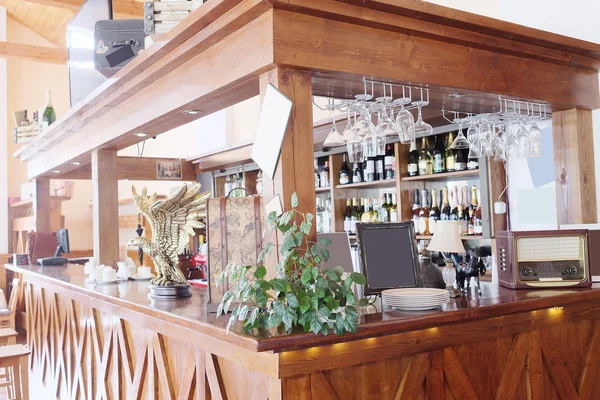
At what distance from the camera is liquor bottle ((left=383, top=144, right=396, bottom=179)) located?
15.8ft

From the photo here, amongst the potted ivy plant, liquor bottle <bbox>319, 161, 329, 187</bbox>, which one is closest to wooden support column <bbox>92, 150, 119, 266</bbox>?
liquor bottle <bbox>319, 161, 329, 187</bbox>

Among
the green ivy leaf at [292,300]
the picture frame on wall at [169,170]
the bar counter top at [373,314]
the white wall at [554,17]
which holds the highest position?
the white wall at [554,17]

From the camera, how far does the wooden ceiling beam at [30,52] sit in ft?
27.9

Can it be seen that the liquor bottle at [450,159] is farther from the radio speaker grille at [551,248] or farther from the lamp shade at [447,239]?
the lamp shade at [447,239]

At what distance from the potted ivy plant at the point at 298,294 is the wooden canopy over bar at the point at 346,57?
2.11ft

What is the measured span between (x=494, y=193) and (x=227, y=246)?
233 cm

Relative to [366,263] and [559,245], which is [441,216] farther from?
[366,263]

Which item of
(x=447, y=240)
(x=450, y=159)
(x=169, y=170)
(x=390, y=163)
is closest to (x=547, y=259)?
(x=447, y=240)

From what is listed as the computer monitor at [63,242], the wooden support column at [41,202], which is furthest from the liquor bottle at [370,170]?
the wooden support column at [41,202]

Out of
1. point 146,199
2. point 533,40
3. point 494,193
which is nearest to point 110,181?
point 146,199

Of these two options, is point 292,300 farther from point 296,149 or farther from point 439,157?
point 439,157

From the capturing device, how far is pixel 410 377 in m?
2.09

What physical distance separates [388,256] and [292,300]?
0.81 m

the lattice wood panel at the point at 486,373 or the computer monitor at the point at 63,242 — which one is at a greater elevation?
the computer monitor at the point at 63,242
